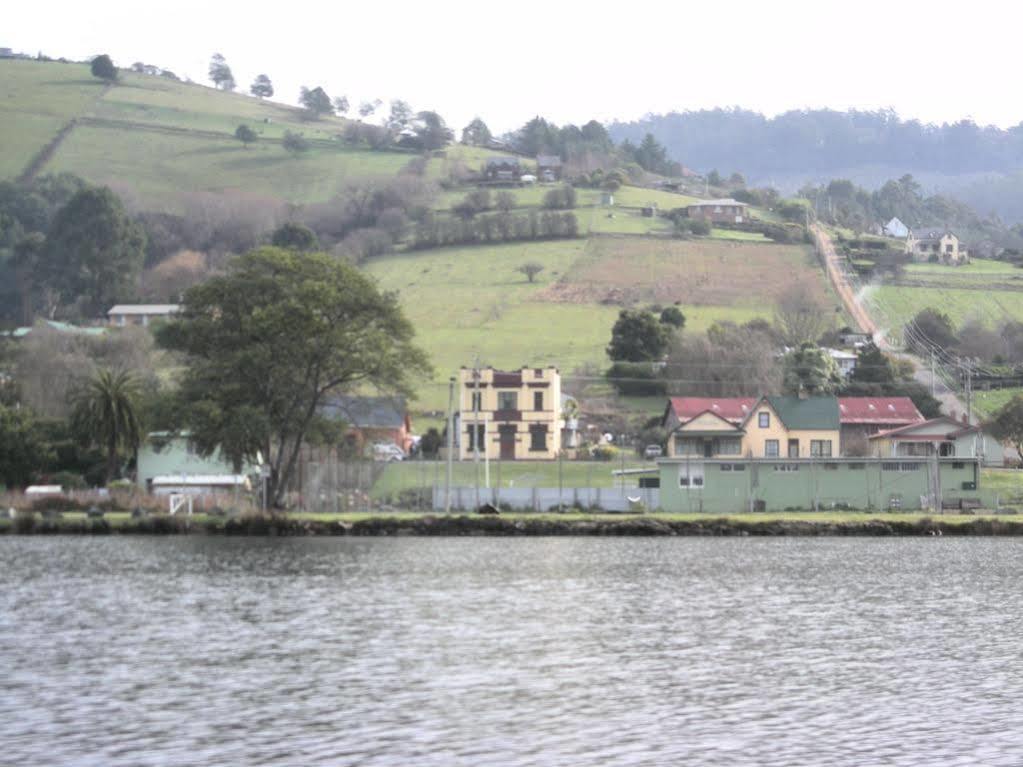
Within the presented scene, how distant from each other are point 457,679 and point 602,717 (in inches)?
158

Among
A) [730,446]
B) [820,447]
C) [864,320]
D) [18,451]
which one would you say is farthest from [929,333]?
[18,451]

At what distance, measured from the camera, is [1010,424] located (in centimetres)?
8638

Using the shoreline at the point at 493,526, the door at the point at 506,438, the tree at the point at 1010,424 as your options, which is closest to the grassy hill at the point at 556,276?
the door at the point at 506,438

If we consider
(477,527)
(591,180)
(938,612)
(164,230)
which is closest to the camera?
(938,612)

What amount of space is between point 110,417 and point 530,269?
7344 cm

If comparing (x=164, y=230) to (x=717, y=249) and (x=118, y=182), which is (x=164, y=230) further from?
(x=717, y=249)

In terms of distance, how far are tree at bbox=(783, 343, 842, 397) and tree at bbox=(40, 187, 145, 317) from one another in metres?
79.4

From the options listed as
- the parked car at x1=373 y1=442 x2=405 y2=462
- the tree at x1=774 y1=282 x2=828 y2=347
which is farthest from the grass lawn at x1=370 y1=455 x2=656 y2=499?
the tree at x1=774 y1=282 x2=828 y2=347

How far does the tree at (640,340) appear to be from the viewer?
11419cm

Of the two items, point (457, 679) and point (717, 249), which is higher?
point (717, 249)

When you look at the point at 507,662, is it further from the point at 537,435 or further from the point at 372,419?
the point at 537,435

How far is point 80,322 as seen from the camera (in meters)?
151

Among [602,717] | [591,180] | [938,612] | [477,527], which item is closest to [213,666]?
[602,717]

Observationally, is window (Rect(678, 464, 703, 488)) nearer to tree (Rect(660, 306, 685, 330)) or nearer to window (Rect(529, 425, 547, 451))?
window (Rect(529, 425, 547, 451))
